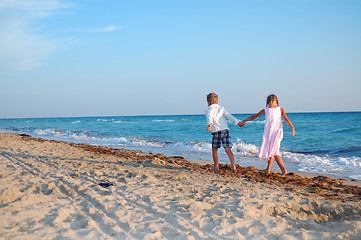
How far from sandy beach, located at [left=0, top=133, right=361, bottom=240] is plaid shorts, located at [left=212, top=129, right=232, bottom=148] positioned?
0.72 m

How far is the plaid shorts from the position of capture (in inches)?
232

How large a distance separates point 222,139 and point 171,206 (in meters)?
2.71

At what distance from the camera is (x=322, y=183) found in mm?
5188

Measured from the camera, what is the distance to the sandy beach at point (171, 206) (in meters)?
2.79

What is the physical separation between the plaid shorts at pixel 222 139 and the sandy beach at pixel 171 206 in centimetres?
72

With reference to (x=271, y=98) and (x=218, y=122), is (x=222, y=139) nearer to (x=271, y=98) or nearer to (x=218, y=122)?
(x=218, y=122)

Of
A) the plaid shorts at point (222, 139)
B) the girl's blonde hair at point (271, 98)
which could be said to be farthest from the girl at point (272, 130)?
the plaid shorts at point (222, 139)

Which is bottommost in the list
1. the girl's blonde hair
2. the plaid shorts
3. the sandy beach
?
the sandy beach

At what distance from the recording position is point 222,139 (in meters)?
5.94

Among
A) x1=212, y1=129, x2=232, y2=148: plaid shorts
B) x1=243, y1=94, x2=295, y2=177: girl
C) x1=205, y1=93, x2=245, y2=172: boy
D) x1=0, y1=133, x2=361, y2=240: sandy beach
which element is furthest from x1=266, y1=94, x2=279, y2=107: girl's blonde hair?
x1=0, y1=133, x2=361, y2=240: sandy beach

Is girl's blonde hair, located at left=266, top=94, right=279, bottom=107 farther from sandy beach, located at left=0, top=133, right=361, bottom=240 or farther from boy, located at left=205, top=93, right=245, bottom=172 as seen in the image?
sandy beach, located at left=0, top=133, right=361, bottom=240

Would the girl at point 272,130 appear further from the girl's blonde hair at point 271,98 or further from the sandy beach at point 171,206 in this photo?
the sandy beach at point 171,206

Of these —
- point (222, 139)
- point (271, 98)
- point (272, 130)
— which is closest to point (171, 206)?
point (222, 139)

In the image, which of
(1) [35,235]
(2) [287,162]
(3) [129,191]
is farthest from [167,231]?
(2) [287,162]
